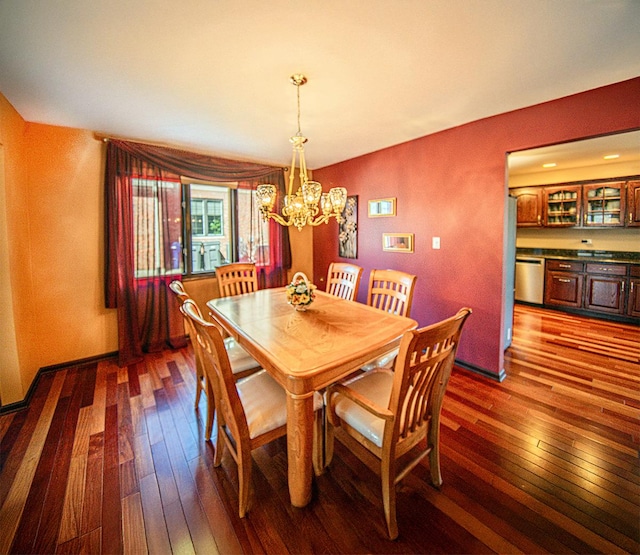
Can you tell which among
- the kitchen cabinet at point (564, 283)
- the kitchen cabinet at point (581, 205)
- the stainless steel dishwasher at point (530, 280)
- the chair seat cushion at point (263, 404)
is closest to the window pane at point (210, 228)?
the chair seat cushion at point (263, 404)

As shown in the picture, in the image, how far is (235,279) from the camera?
3.00m

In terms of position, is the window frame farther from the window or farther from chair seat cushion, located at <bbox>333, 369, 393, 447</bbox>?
chair seat cushion, located at <bbox>333, 369, 393, 447</bbox>

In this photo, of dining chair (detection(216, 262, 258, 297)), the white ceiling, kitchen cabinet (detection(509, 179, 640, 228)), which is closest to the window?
dining chair (detection(216, 262, 258, 297))

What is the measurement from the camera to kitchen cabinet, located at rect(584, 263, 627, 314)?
4133 mm

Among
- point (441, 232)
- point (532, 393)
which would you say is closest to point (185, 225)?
point (441, 232)

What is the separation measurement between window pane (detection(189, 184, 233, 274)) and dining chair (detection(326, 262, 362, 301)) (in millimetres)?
1627

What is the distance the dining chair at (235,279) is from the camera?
9.55ft

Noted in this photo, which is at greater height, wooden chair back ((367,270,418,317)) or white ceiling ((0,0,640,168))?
white ceiling ((0,0,640,168))

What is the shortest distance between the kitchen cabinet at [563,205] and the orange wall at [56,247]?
659 centimetres

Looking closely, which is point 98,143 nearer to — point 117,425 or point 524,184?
point 117,425

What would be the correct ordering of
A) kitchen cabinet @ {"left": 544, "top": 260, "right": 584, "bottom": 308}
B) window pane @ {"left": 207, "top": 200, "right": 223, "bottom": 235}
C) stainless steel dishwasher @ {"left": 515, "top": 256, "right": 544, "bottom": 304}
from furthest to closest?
stainless steel dishwasher @ {"left": 515, "top": 256, "right": 544, "bottom": 304}, kitchen cabinet @ {"left": 544, "top": 260, "right": 584, "bottom": 308}, window pane @ {"left": 207, "top": 200, "right": 223, "bottom": 235}

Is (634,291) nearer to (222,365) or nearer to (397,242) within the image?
(397,242)

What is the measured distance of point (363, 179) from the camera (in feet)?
12.7

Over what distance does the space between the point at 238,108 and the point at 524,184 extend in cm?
543
